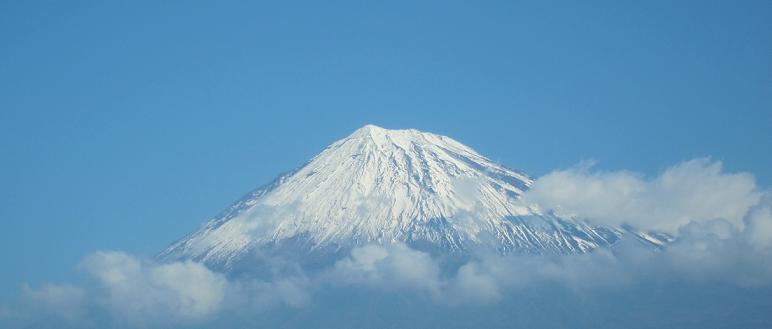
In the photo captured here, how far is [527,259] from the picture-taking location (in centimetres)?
15750

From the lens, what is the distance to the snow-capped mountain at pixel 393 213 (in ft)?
525

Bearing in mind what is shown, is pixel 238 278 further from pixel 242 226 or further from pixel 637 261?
pixel 637 261

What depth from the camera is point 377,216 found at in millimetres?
161375

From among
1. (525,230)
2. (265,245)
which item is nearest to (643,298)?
(525,230)

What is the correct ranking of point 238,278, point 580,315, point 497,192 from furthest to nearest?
point 497,192, point 238,278, point 580,315

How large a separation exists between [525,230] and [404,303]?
62.3 feet

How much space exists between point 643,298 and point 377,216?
31.0 meters

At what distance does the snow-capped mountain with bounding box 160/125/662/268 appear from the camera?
16000 cm

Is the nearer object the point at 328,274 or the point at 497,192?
the point at 328,274

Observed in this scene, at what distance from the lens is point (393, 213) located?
6383 inches

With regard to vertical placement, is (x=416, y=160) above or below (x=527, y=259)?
above

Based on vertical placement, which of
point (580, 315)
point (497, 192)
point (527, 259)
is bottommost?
point (580, 315)

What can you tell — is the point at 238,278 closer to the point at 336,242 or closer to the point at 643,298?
the point at 336,242

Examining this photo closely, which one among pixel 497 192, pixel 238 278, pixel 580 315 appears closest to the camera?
pixel 580 315
